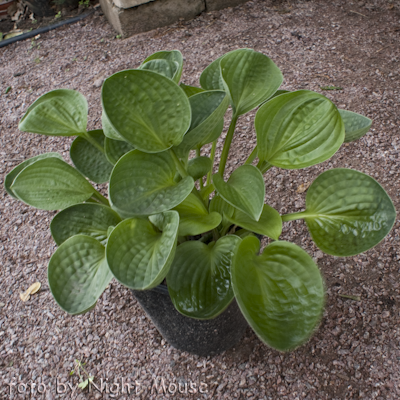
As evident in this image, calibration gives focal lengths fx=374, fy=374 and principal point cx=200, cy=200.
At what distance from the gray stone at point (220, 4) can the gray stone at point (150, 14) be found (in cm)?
4

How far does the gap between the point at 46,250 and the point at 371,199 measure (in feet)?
4.32

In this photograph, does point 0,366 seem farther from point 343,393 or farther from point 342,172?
point 342,172

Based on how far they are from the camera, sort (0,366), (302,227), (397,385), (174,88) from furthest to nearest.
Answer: (302,227)
(0,366)
(397,385)
(174,88)

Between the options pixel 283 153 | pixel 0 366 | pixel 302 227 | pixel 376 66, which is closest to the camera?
pixel 283 153

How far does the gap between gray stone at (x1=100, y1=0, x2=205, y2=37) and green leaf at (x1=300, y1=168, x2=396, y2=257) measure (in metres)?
2.26

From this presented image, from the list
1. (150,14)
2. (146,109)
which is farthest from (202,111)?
(150,14)

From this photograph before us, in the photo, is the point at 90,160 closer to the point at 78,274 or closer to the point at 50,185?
the point at 50,185

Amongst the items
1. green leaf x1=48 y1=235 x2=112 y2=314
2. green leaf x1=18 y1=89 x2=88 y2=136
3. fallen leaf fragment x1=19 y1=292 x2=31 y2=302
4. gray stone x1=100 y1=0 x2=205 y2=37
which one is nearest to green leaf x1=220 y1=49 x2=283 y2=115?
green leaf x1=18 y1=89 x2=88 y2=136

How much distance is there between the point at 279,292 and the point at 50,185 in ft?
1.79

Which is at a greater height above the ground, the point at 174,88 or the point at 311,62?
the point at 174,88

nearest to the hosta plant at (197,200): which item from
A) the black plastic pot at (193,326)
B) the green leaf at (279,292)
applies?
the green leaf at (279,292)

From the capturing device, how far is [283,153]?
809 millimetres

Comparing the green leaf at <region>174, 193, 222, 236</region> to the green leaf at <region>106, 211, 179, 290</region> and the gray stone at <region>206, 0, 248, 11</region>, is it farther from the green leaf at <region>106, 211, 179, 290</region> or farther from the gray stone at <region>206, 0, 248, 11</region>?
the gray stone at <region>206, 0, 248, 11</region>

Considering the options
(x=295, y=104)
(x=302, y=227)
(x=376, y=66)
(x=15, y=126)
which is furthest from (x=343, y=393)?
(x=15, y=126)
